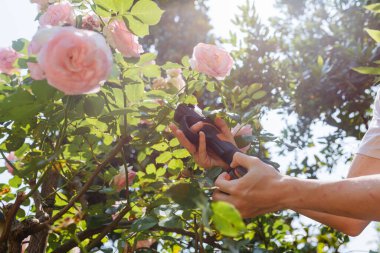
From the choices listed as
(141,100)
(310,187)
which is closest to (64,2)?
(141,100)

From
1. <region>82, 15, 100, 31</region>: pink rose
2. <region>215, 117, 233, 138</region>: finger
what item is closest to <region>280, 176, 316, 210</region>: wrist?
<region>215, 117, 233, 138</region>: finger

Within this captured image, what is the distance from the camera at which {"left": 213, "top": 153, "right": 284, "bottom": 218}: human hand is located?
1.15 m

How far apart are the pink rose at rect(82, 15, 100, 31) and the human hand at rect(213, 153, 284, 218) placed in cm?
63

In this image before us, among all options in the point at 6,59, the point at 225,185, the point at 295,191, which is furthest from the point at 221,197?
the point at 6,59

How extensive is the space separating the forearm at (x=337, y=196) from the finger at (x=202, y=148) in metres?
0.33

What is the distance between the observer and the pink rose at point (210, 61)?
1.63 meters

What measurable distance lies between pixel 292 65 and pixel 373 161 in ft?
9.14

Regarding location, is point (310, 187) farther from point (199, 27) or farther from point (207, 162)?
point (199, 27)

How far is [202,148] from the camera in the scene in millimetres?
1413

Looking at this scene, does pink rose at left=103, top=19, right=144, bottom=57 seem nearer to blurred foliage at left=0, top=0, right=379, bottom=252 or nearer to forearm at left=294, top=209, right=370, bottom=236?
blurred foliage at left=0, top=0, right=379, bottom=252

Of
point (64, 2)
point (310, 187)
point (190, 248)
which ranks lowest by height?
point (190, 248)

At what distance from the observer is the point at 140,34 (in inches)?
54.0

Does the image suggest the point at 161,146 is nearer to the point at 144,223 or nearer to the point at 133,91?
the point at 133,91

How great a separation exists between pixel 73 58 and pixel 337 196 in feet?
2.57
